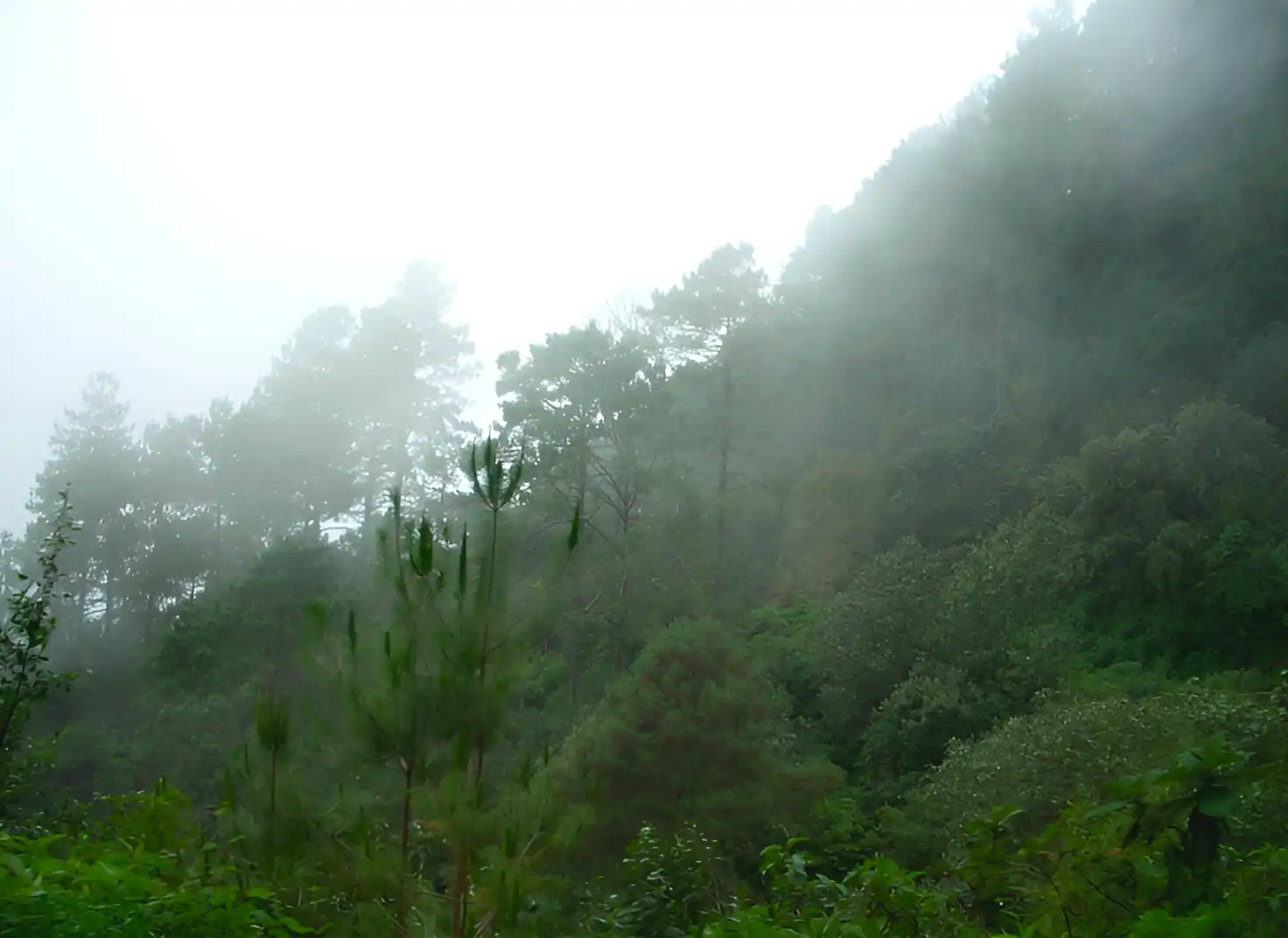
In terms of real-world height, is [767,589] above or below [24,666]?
above

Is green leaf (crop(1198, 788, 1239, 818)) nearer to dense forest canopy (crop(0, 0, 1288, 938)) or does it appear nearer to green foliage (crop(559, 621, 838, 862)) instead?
dense forest canopy (crop(0, 0, 1288, 938))

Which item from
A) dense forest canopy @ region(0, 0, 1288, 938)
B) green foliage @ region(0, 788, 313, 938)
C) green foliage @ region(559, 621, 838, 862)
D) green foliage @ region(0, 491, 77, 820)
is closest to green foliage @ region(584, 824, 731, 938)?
dense forest canopy @ region(0, 0, 1288, 938)

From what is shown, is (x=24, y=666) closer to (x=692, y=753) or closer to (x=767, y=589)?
(x=692, y=753)

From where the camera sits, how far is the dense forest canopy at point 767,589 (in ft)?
11.1

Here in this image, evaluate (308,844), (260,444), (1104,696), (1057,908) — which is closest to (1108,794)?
(1057,908)

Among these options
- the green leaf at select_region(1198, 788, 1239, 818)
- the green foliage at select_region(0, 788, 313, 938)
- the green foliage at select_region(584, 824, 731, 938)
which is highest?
the green leaf at select_region(1198, 788, 1239, 818)

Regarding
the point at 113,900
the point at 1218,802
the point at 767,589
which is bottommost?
the point at 113,900

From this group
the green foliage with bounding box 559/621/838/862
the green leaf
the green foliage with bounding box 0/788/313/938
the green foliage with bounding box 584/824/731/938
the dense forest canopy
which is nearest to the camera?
A: the green leaf

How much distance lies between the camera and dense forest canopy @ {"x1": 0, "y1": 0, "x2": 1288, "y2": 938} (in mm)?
3398

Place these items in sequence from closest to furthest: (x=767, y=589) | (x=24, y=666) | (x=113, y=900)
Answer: (x=113, y=900)
(x=24, y=666)
(x=767, y=589)

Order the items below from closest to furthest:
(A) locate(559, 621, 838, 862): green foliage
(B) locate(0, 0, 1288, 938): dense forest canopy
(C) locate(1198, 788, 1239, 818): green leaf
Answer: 1. (C) locate(1198, 788, 1239, 818): green leaf
2. (B) locate(0, 0, 1288, 938): dense forest canopy
3. (A) locate(559, 621, 838, 862): green foliage

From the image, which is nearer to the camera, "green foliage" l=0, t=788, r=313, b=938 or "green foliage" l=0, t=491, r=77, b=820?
"green foliage" l=0, t=788, r=313, b=938

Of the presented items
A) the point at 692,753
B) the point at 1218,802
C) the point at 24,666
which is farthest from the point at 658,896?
the point at 692,753

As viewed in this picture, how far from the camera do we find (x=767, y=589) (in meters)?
17.3
